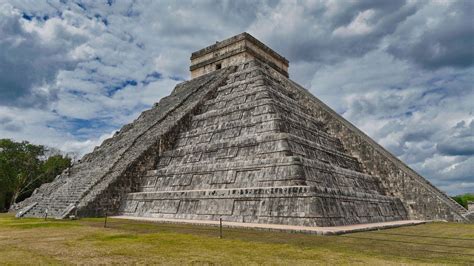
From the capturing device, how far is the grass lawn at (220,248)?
5656 millimetres

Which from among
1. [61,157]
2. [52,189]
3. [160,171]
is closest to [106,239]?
[160,171]

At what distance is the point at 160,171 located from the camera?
49.8 ft

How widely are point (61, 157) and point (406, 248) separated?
1364 inches

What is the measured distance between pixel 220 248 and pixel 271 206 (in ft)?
13.1

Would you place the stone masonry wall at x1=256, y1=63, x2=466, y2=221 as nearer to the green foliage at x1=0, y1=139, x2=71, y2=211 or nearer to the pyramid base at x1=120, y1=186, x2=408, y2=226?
the pyramid base at x1=120, y1=186, x2=408, y2=226

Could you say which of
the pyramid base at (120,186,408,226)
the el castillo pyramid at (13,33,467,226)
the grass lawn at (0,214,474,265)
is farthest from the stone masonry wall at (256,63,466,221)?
the grass lawn at (0,214,474,265)

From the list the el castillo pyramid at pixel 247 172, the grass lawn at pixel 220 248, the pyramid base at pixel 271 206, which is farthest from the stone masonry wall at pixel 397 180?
the grass lawn at pixel 220 248

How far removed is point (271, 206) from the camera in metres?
10.4

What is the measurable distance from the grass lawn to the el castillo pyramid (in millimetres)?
1961

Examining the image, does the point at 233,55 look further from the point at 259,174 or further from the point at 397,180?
the point at 259,174

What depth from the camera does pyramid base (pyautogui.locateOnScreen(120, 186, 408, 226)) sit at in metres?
9.94

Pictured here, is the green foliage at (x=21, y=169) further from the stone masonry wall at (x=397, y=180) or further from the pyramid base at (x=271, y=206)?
the stone masonry wall at (x=397, y=180)

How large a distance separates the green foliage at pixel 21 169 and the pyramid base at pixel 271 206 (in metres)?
18.2

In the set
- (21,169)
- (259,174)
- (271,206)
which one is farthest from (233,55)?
(21,169)
